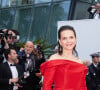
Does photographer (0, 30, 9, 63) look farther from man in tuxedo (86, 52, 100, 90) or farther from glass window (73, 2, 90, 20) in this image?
glass window (73, 2, 90, 20)

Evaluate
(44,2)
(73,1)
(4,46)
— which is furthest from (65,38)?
(44,2)

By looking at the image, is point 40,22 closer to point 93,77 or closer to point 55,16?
point 55,16

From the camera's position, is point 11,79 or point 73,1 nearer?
point 11,79

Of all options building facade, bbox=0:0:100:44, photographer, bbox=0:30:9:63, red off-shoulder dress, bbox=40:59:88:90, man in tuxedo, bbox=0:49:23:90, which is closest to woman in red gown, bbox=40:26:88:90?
red off-shoulder dress, bbox=40:59:88:90

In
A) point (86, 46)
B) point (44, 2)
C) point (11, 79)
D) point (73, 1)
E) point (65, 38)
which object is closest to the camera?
point (65, 38)

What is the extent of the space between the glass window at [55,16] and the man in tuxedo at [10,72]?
6.75 metres

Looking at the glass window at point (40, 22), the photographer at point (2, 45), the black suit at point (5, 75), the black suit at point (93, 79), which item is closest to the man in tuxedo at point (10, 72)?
the black suit at point (5, 75)

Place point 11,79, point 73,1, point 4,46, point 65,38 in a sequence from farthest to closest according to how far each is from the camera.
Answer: point 73,1 → point 4,46 → point 11,79 → point 65,38

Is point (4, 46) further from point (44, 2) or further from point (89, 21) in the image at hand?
point (44, 2)

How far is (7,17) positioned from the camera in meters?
16.0

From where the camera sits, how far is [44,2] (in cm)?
1425

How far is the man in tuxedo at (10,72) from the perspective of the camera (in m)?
6.04

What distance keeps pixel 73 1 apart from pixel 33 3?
2544mm

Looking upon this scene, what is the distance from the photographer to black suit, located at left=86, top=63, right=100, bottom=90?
6.83m
